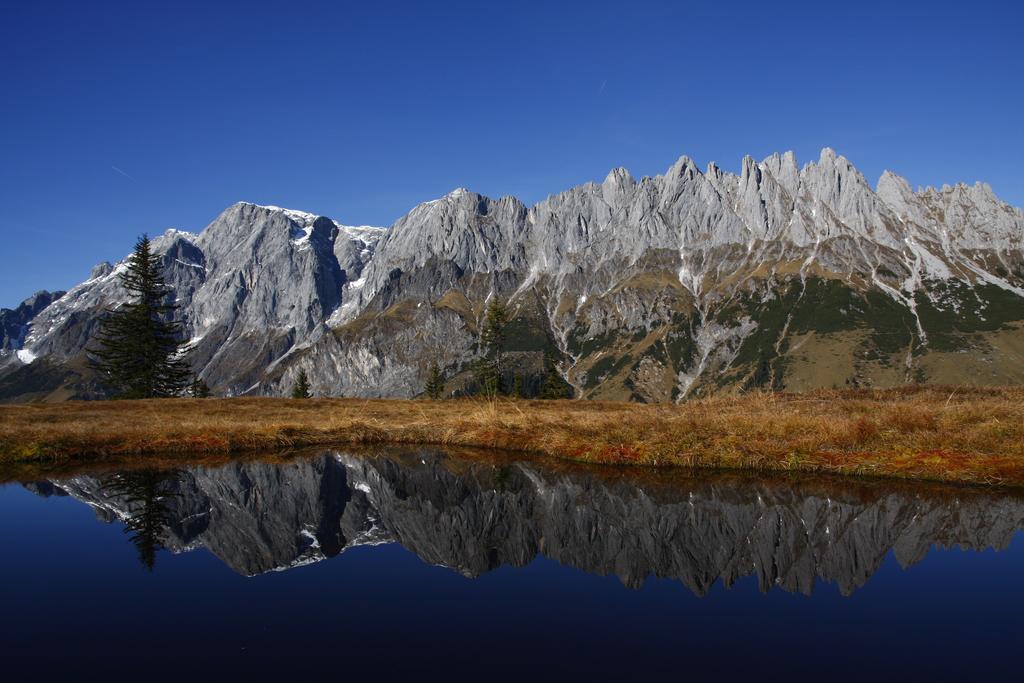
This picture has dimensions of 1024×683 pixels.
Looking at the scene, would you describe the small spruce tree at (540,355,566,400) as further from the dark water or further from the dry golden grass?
the dark water

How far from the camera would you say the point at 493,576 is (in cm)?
1622

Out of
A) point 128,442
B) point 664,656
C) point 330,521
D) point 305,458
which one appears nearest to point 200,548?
point 330,521

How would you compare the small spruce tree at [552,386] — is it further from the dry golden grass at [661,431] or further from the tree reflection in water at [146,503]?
the tree reflection in water at [146,503]

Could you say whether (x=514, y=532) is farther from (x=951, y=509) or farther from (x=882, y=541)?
(x=951, y=509)

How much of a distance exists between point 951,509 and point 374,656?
19401 millimetres

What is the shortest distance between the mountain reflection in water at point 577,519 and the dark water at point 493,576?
111 millimetres

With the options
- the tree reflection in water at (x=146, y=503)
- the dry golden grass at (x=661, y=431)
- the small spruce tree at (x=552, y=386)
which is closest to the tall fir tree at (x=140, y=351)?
the dry golden grass at (x=661, y=431)

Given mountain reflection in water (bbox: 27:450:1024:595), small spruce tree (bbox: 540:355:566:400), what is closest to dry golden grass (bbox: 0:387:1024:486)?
mountain reflection in water (bbox: 27:450:1024:595)

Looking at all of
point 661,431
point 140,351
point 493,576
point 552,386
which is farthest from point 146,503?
point 552,386

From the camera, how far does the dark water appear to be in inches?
452

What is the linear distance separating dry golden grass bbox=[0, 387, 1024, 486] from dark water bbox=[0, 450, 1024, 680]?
2923 mm

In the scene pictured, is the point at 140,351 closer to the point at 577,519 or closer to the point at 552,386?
the point at 552,386

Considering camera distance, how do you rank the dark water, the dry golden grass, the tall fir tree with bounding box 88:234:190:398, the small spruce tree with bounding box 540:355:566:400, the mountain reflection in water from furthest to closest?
the small spruce tree with bounding box 540:355:566:400 < the tall fir tree with bounding box 88:234:190:398 < the dry golden grass < the mountain reflection in water < the dark water

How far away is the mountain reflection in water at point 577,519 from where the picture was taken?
16.9 m
